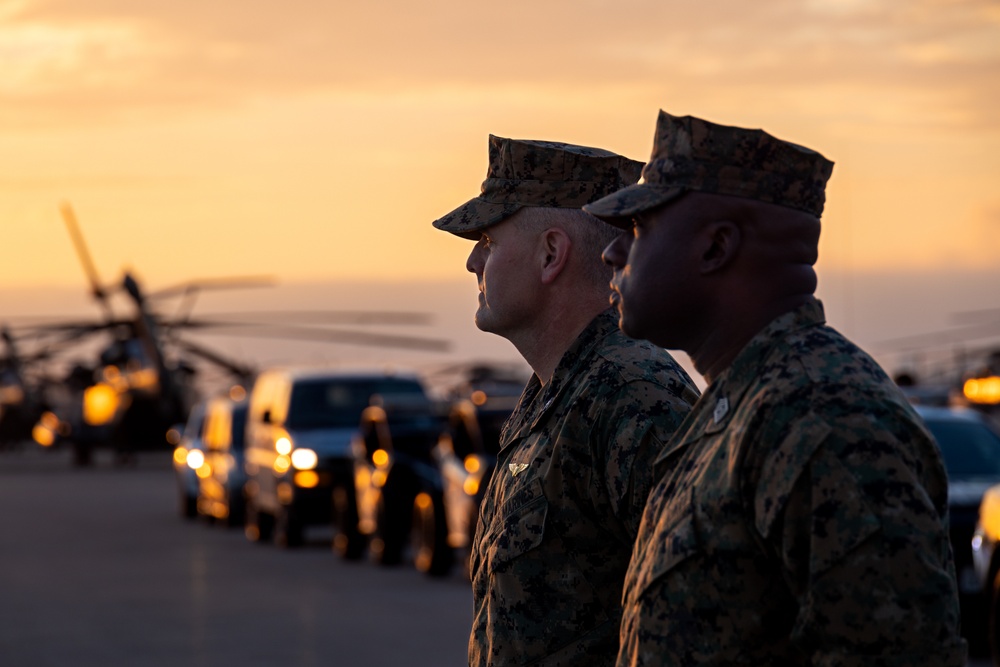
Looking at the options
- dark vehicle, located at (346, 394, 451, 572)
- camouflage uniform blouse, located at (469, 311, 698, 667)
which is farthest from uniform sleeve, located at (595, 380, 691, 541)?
dark vehicle, located at (346, 394, 451, 572)

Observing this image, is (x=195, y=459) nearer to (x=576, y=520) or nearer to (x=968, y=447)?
(x=968, y=447)

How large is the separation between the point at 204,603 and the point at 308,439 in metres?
5.87

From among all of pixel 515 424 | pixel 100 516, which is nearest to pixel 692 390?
pixel 515 424

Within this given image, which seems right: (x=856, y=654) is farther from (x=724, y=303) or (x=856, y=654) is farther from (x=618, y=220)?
(x=618, y=220)

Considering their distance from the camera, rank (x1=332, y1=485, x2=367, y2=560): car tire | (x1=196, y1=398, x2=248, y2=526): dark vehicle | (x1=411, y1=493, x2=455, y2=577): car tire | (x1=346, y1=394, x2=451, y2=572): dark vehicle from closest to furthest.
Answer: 1. (x1=411, y1=493, x2=455, y2=577): car tire
2. (x1=346, y1=394, x2=451, y2=572): dark vehicle
3. (x1=332, y1=485, x2=367, y2=560): car tire
4. (x1=196, y1=398, x2=248, y2=526): dark vehicle

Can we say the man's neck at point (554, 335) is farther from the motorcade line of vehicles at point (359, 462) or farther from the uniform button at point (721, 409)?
the motorcade line of vehicles at point (359, 462)

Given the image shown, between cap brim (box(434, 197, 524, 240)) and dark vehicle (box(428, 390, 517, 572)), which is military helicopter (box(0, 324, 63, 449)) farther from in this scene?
cap brim (box(434, 197, 524, 240))

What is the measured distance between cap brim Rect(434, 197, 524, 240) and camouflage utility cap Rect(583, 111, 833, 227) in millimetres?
1214

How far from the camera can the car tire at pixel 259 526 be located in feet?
80.2

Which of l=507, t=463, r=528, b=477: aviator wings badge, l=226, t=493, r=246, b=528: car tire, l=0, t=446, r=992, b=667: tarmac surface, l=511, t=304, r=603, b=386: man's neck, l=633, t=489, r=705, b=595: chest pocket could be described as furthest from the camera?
l=226, t=493, r=246, b=528: car tire

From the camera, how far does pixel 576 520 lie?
384cm

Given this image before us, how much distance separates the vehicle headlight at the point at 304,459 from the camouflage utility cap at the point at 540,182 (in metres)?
18.1

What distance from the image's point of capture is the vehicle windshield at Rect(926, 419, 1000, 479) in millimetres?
14484

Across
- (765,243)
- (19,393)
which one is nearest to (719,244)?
(765,243)
